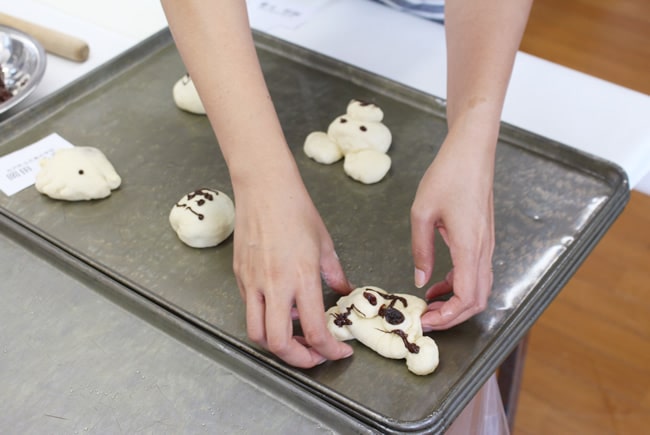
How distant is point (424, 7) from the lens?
4.73ft

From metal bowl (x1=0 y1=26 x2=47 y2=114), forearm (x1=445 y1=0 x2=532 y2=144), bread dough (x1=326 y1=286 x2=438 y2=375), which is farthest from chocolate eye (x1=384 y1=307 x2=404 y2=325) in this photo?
metal bowl (x1=0 y1=26 x2=47 y2=114)

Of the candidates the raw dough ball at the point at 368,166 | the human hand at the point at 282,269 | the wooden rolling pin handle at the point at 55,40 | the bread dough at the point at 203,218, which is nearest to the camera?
the human hand at the point at 282,269

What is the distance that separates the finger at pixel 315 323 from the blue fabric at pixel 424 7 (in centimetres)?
82

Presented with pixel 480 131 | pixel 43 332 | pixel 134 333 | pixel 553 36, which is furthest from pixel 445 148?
pixel 553 36

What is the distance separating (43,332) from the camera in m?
Result: 0.93

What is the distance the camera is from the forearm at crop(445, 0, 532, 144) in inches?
36.2

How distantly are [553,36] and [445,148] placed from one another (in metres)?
2.14

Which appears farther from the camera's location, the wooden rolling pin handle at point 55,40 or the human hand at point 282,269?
the wooden rolling pin handle at point 55,40

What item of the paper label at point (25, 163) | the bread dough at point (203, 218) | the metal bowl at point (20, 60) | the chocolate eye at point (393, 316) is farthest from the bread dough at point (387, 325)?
the metal bowl at point (20, 60)

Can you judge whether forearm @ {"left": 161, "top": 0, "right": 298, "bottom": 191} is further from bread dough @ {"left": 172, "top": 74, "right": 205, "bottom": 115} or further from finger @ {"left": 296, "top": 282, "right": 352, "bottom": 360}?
bread dough @ {"left": 172, "top": 74, "right": 205, "bottom": 115}

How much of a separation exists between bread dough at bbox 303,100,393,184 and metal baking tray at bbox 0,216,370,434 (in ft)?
1.20

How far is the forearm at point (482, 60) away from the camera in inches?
36.2

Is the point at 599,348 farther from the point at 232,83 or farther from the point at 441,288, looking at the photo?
the point at 232,83

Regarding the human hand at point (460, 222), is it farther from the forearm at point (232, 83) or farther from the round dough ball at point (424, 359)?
the forearm at point (232, 83)
